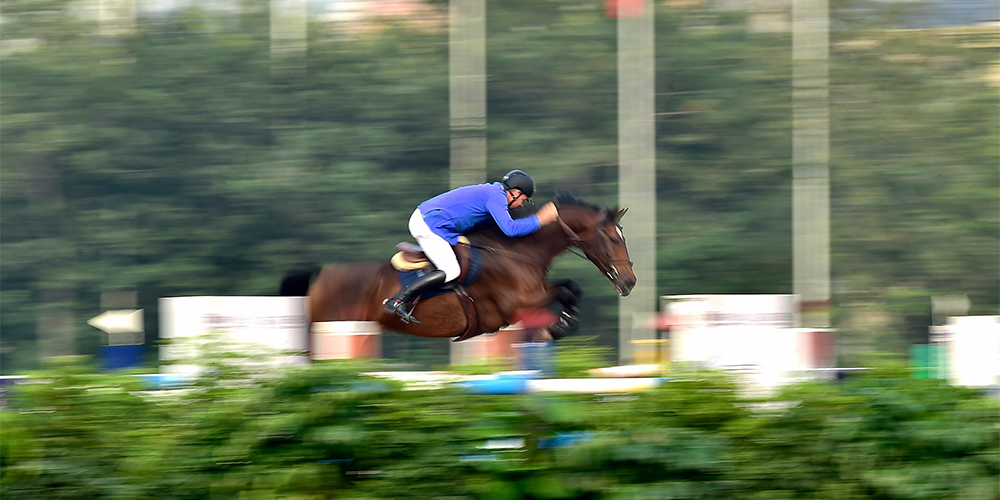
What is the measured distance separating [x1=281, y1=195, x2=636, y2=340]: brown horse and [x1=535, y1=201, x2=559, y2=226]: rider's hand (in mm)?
50

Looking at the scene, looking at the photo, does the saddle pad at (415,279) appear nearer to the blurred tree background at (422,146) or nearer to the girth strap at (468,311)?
the girth strap at (468,311)

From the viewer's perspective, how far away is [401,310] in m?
6.23

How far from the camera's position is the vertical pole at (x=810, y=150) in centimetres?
780

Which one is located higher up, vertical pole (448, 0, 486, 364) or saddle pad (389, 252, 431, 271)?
vertical pole (448, 0, 486, 364)

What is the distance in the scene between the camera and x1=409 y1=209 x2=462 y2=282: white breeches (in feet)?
20.4

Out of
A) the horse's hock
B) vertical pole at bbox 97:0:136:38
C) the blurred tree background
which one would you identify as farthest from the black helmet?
vertical pole at bbox 97:0:136:38

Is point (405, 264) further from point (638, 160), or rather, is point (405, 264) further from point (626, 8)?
point (626, 8)

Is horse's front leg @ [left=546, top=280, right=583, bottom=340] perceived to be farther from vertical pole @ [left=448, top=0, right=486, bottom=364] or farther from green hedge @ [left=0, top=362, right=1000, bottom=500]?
green hedge @ [left=0, top=362, right=1000, bottom=500]

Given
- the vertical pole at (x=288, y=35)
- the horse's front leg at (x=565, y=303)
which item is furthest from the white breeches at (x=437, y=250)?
the vertical pole at (x=288, y=35)

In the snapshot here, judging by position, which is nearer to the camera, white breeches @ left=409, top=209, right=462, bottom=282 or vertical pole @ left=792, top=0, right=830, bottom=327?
white breeches @ left=409, top=209, right=462, bottom=282

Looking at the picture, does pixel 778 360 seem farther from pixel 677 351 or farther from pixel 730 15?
pixel 730 15

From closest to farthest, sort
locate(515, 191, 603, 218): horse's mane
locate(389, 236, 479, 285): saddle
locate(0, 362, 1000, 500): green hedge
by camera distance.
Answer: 1. locate(0, 362, 1000, 500): green hedge
2. locate(389, 236, 479, 285): saddle
3. locate(515, 191, 603, 218): horse's mane

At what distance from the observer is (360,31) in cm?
777

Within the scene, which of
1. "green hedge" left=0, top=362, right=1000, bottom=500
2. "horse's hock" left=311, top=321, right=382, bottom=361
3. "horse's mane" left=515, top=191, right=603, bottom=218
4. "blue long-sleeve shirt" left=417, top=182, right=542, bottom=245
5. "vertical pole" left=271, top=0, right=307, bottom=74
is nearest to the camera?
"green hedge" left=0, top=362, right=1000, bottom=500
